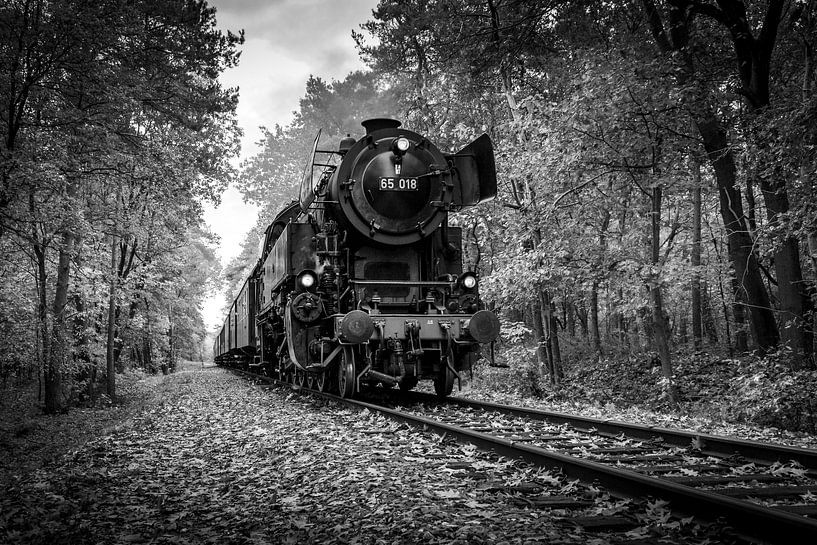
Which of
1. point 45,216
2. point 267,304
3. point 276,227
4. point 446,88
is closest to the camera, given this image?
point 45,216

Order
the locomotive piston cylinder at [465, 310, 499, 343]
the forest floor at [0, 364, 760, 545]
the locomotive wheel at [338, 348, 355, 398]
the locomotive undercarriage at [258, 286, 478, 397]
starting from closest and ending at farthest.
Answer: the forest floor at [0, 364, 760, 545], the locomotive piston cylinder at [465, 310, 499, 343], the locomotive undercarriage at [258, 286, 478, 397], the locomotive wheel at [338, 348, 355, 398]

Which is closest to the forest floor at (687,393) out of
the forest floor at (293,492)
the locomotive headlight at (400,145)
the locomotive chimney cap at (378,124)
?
the forest floor at (293,492)

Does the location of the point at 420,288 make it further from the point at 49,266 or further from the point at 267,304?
the point at 49,266

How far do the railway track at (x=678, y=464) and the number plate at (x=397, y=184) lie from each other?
3.32 meters

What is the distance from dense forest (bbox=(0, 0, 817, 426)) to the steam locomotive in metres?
1.90

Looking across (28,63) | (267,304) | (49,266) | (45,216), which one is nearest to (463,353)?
(267,304)

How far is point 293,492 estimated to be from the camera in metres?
4.07

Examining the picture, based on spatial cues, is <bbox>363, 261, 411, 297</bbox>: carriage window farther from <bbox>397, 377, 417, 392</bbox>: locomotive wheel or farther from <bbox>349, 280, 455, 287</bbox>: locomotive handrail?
<bbox>397, 377, 417, 392</bbox>: locomotive wheel

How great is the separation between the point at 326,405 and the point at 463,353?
2.25 meters

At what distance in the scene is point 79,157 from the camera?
32.2ft

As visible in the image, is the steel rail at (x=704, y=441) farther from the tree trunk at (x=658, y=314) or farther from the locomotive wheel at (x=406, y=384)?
the tree trunk at (x=658, y=314)

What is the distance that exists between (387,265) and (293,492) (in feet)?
17.3

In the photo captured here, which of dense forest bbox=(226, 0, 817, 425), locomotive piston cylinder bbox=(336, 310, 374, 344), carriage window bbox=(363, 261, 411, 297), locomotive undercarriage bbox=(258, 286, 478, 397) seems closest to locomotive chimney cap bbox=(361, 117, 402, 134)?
dense forest bbox=(226, 0, 817, 425)

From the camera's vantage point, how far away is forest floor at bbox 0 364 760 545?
3.14m
